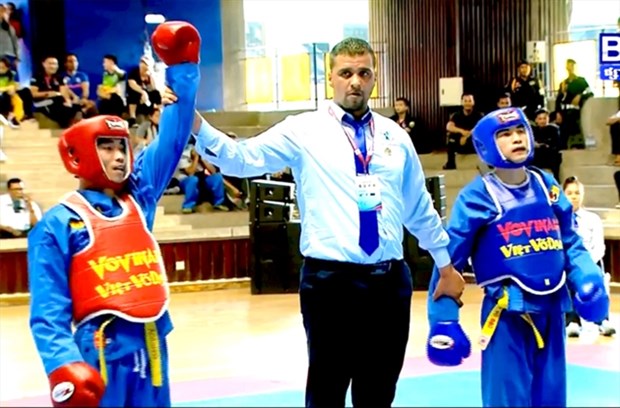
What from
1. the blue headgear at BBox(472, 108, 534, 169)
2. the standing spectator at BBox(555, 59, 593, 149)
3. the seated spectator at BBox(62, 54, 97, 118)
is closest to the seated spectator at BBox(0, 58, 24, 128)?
the seated spectator at BBox(62, 54, 97, 118)

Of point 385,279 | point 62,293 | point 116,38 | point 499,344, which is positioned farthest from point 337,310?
point 116,38

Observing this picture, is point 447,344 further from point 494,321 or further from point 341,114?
point 341,114

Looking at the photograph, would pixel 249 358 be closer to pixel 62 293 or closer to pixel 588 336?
pixel 588 336

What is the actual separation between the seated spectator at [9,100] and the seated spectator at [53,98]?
22 cm

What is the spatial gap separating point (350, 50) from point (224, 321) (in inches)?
228

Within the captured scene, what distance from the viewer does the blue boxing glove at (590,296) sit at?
12.9 feet

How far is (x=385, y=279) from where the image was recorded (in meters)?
3.59

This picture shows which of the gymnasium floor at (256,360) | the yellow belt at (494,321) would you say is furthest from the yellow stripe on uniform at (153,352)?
the yellow belt at (494,321)

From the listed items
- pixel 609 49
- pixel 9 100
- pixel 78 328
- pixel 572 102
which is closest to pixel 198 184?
pixel 9 100

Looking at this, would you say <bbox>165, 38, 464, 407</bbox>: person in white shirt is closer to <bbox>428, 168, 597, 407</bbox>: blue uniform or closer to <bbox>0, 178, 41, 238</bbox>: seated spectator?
<bbox>428, 168, 597, 407</bbox>: blue uniform

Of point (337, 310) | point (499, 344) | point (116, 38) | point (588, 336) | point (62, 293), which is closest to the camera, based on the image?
point (62, 293)

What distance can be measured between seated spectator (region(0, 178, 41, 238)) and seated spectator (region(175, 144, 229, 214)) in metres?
1.97

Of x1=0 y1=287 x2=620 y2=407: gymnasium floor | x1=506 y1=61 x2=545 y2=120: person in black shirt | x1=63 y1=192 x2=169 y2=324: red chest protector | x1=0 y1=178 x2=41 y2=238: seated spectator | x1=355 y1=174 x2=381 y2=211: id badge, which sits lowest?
x1=0 y1=287 x2=620 y2=407: gymnasium floor

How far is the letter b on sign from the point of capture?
8.08 meters
